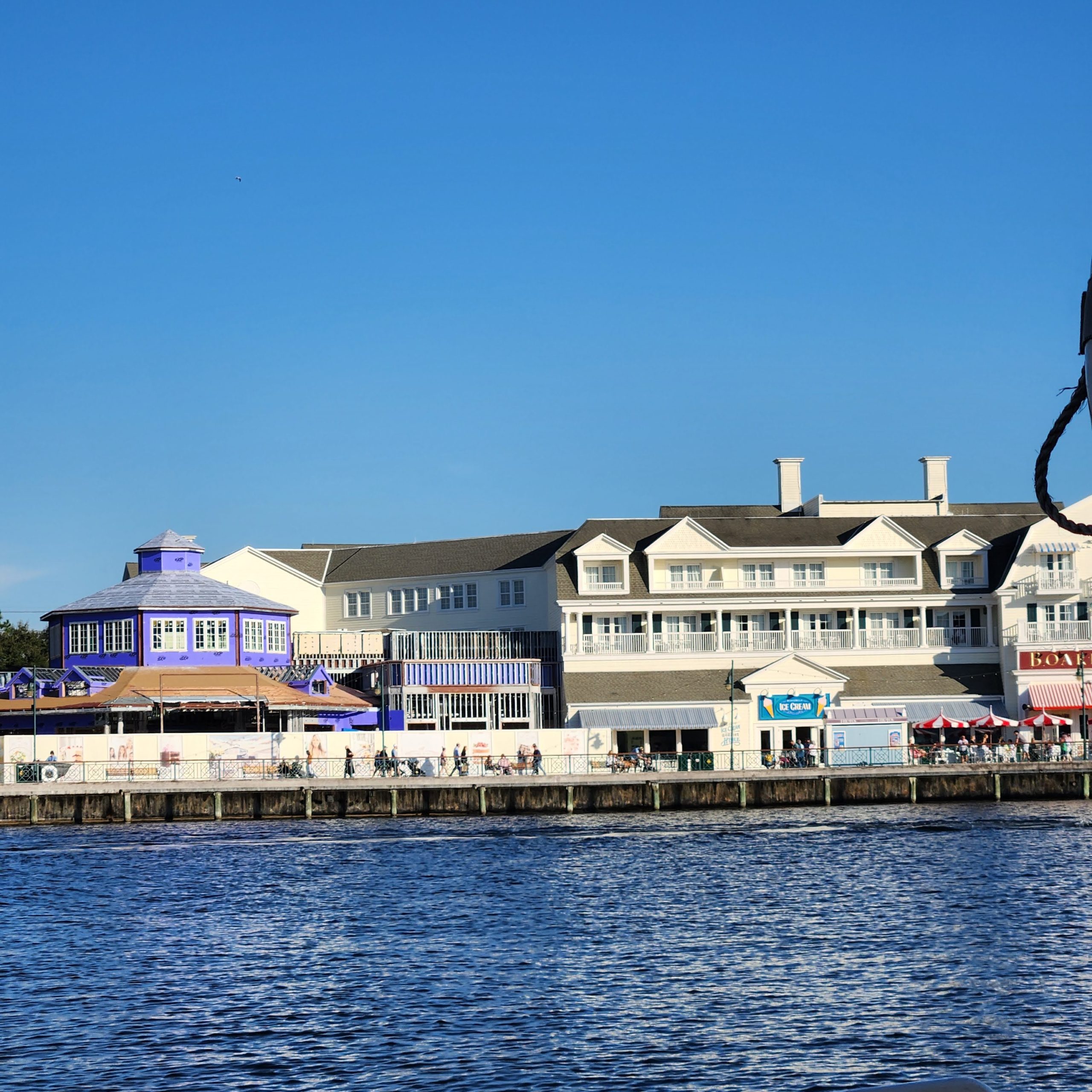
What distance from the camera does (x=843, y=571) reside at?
82.7m

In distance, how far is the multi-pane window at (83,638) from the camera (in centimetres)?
8038

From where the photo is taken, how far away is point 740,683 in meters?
77.5

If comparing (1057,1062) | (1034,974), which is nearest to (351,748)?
(1034,974)

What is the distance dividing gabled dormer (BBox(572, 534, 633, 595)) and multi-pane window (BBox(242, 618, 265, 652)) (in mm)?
17064

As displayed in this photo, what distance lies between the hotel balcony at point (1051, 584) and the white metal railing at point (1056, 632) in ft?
5.53

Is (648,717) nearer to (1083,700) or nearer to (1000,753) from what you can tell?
(1000,753)

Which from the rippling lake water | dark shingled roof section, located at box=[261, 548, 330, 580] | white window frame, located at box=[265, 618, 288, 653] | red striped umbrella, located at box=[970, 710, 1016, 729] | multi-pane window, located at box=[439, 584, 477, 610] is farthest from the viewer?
dark shingled roof section, located at box=[261, 548, 330, 580]

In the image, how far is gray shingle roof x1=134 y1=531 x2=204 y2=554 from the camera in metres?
84.5

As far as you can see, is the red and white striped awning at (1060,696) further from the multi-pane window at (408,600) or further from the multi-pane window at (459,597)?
the multi-pane window at (408,600)

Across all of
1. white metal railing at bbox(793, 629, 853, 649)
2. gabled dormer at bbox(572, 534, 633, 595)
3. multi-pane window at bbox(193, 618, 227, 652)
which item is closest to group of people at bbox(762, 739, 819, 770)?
white metal railing at bbox(793, 629, 853, 649)

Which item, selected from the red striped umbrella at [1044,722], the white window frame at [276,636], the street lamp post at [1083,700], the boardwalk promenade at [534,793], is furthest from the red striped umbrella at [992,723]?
the white window frame at [276,636]

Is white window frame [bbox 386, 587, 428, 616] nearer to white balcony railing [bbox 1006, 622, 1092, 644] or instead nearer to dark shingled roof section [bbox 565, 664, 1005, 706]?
dark shingled roof section [bbox 565, 664, 1005, 706]

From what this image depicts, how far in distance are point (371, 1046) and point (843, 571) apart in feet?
196

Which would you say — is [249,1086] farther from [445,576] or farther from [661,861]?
[445,576]
